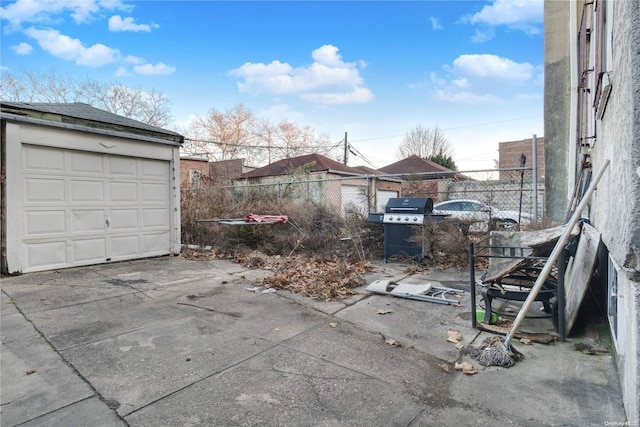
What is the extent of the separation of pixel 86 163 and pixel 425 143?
36.3 meters

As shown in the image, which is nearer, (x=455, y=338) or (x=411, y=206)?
(x=455, y=338)

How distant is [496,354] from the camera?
2.84 m

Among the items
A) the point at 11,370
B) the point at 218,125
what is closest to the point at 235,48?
the point at 11,370

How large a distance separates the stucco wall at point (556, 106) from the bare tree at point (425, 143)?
31.1 m

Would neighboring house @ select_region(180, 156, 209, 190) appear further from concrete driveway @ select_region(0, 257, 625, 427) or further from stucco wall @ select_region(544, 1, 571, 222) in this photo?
stucco wall @ select_region(544, 1, 571, 222)

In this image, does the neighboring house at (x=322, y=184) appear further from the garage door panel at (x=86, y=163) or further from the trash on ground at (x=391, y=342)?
the trash on ground at (x=391, y=342)

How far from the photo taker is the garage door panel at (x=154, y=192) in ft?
27.2

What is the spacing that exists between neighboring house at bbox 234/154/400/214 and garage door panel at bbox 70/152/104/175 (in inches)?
187

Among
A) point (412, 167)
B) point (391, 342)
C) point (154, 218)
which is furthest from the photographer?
point (412, 167)

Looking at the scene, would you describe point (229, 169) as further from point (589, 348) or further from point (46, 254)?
point (589, 348)

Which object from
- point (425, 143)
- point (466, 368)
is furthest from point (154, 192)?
point (425, 143)

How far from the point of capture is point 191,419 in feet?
7.01

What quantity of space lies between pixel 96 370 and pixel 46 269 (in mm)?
5281

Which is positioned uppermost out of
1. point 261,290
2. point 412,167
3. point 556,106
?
point 412,167
